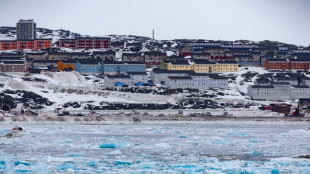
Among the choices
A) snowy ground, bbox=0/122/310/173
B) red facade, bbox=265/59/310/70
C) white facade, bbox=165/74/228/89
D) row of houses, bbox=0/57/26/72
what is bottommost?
snowy ground, bbox=0/122/310/173

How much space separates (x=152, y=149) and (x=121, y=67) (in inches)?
2759

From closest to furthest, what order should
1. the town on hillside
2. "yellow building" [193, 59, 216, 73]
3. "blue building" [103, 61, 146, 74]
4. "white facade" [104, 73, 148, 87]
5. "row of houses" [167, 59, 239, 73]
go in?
the town on hillside → "white facade" [104, 73, 148, 87] → "blue building" [103, 61, 146, 74] → "row of houses" [167, 59, 239, 73] → "yellow building" [193, 59, 216, 73]

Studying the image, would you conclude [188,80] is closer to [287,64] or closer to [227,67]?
[227,67]

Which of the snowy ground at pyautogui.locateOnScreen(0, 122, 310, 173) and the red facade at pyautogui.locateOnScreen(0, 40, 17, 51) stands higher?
the red facade at pyautogui.locateOnScreen(0, 40, 17, 51)

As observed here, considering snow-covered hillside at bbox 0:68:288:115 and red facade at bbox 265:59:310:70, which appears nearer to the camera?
snow-covered hillside at bbox 0:68:288:115

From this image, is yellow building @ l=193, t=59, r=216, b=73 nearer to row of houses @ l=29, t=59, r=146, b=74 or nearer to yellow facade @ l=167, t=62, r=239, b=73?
yellow facade @ l=167, t=62, r=239, b=73

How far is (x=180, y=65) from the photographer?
12281 cm

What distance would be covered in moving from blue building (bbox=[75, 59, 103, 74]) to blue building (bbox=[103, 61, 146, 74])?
166 centimetres

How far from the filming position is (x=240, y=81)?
114 m

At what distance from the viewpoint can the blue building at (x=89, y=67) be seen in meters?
118

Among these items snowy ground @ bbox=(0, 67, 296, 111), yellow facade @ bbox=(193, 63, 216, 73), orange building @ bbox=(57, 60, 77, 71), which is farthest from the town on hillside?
snowy ground @ bbox=(0, 67, 296, 111)

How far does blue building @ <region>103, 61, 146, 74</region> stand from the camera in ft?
386

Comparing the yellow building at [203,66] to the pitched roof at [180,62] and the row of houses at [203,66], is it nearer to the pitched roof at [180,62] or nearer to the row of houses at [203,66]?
the row of houses at [203,66]

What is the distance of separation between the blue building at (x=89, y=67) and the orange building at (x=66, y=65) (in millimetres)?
1695
